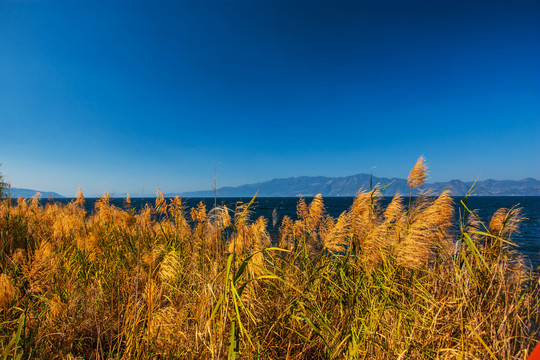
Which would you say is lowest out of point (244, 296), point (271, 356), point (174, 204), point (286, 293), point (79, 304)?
point (271, 356)

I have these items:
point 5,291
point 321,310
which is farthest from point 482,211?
point 5,291

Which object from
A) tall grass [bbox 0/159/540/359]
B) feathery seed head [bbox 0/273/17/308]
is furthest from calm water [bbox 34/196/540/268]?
feathery seed head [bbox 0/273/17/308]

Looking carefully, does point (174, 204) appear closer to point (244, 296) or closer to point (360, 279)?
point (244, 296)

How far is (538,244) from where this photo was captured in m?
14.6

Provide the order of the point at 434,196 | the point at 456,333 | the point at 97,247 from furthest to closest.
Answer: the point at 97,247 < the point at 434,196 < the point at 456,333

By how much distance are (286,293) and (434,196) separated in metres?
2.87

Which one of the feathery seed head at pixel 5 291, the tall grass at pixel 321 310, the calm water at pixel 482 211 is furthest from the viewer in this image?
the calm water at pixel 482 211

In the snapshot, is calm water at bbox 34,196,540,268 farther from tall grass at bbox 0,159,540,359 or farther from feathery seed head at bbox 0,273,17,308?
feathery seed head at bbox 0,273,17,308

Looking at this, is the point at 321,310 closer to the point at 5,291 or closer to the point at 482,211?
the point at 5,291

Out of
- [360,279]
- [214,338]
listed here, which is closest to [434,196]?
[360,279]

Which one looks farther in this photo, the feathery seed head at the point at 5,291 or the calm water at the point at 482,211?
the calm water at the point at 482,211

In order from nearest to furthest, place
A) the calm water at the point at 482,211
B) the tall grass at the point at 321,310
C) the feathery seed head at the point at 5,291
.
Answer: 1. the tall grass at the point at 321,310
2. the feathery seed head at the point at 5,291
3. the calm water at the point at 482,211

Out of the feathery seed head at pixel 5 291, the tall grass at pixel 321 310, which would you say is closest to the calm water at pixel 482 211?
the tall grass at pixel 321 310

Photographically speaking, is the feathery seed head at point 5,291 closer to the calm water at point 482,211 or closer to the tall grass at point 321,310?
the tall grass at point 321,310
